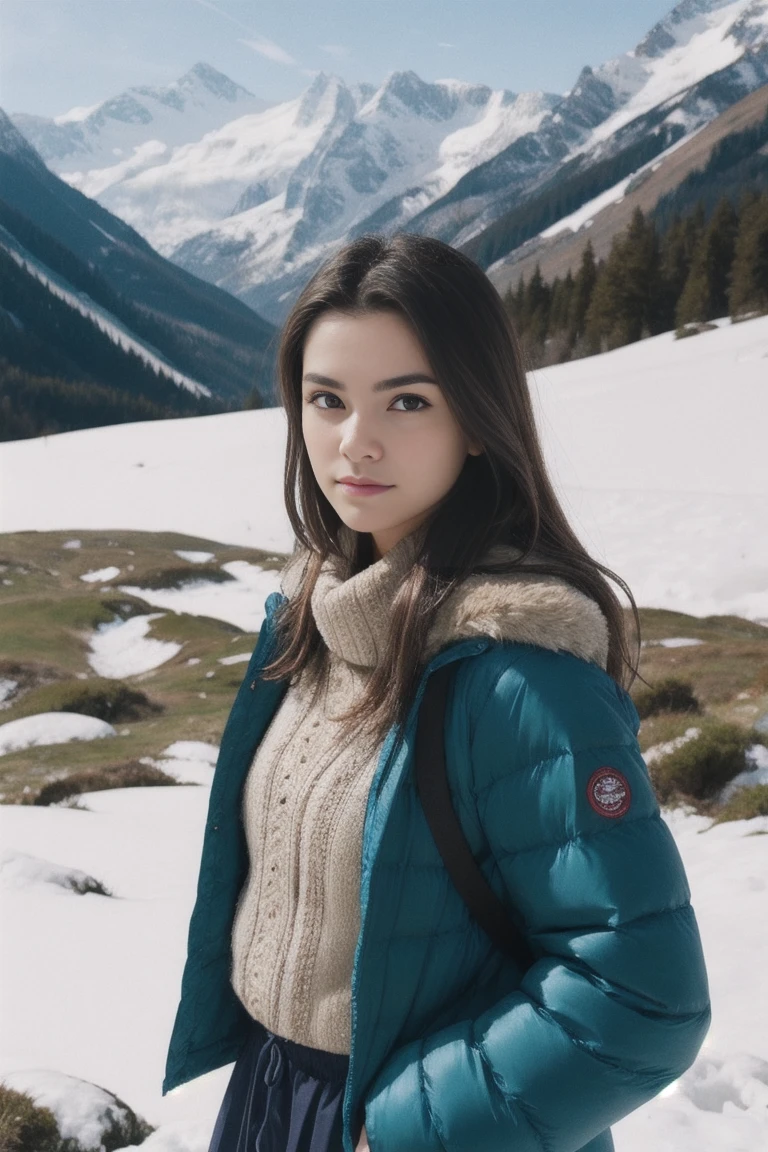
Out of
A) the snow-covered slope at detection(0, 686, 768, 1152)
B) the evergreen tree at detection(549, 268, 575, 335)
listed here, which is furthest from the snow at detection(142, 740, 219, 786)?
the evergreen tree at detection(549, 268, 575, 335)

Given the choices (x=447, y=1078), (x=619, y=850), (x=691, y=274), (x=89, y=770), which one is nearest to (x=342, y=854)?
(x=447, y=1078)

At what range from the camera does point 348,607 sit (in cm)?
221

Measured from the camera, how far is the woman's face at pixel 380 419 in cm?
211

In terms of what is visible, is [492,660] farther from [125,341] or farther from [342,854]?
[125,341]

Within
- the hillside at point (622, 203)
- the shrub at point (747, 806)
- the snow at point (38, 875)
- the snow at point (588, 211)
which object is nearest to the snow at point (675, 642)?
the shrub at point (747, 806)

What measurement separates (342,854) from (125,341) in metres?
182

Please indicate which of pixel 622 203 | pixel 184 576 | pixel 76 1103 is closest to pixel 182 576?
pixel 184 576

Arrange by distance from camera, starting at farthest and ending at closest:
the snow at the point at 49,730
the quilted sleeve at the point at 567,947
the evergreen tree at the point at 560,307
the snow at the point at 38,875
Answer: the evergreen tree at the point at 560,307, the snow at the point at 49,730, the snow at the point at 38,875, the quilted sleeve at the point at 567,947

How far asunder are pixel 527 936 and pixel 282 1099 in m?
0.82

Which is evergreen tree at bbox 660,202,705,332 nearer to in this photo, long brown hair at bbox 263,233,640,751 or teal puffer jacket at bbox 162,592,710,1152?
long brown hair at bbox 263,233,640,751

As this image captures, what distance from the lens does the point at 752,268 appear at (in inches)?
1796

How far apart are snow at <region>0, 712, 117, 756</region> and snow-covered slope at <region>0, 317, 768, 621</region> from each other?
6513 mm

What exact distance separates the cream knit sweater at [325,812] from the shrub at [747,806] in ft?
20.9

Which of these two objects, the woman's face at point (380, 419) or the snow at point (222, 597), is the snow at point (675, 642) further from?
the woman's face at point (380, 419)
